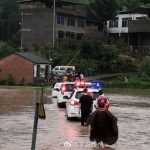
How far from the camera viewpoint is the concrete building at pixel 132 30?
7912cm

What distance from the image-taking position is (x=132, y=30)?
263 feet

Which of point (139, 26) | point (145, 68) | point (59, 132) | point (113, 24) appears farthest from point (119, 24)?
point (59, 132)

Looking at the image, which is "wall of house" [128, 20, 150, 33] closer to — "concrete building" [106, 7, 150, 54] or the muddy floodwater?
"concrete building" [106, 7, 150, 54]

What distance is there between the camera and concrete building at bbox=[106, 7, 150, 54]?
7912 centimetres

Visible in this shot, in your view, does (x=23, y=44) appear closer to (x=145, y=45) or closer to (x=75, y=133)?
(x=145, y=45)

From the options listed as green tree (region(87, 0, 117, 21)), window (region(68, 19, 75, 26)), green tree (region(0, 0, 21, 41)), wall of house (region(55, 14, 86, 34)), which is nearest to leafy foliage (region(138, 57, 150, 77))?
wall of house (region(55, 14, 86, 34))

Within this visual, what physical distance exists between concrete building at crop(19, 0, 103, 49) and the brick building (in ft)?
43.2

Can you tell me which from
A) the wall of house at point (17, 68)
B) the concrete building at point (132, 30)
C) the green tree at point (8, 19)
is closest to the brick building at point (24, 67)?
the wall of house at point (17, 68)

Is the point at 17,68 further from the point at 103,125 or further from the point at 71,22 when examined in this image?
the point at 103,125

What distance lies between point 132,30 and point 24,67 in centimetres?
2303

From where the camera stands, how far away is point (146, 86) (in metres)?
58.3

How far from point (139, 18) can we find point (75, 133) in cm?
6683

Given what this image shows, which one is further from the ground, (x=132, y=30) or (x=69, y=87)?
(x=132, y=30)

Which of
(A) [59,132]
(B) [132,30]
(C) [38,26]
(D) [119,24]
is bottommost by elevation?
(A) [59,132]
